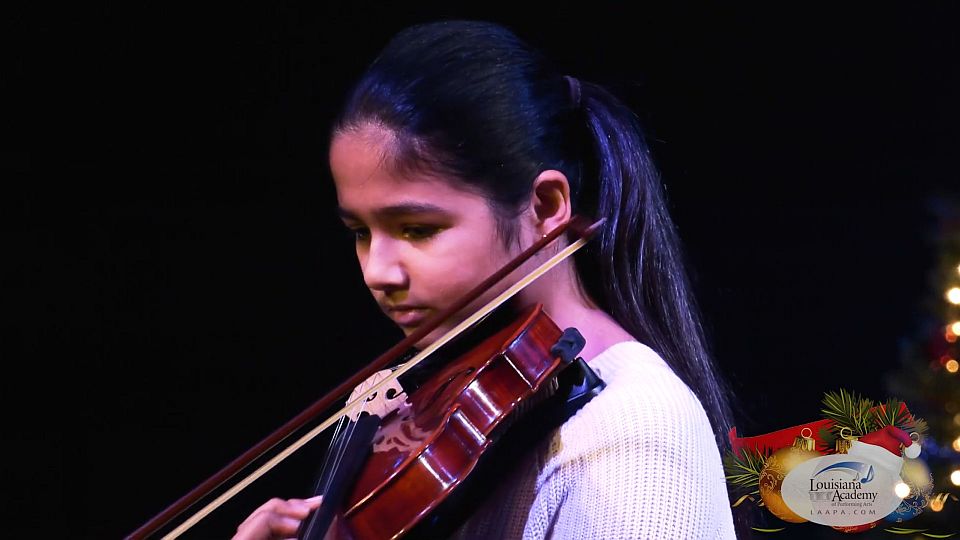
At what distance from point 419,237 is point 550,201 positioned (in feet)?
0.46

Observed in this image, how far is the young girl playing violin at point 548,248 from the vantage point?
0.87 m

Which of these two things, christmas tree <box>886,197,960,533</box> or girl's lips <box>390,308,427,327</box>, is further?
christmas tree <box>886,197,960,533</box>

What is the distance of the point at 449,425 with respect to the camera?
82 centimetres

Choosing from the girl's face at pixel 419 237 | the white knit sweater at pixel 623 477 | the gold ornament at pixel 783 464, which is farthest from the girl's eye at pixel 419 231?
the gold ornament at pixel 783 464

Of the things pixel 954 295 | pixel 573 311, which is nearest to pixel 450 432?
pixel 573 311

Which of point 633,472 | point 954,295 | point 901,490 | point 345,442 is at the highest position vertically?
point 345,442

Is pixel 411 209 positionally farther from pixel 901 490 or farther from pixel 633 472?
pixel 901 490

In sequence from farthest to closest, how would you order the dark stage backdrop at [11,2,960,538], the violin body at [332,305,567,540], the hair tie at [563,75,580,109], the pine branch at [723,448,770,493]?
the dark stage backdrop at [11,2,960,538] < the pine branch at [723,448,770,493] < the hair tie at [563,75,580,109] < the violin body at [332,305,567,540]

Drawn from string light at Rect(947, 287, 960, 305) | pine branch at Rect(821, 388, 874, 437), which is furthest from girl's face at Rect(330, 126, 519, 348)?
string light at Rect(947, 287, 960, 305)

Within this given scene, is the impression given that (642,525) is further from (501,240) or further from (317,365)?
(317,365)

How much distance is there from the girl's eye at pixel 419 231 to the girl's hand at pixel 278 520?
0.25 metres

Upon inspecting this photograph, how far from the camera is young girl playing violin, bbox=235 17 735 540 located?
0.87 m

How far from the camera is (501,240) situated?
0.94 m

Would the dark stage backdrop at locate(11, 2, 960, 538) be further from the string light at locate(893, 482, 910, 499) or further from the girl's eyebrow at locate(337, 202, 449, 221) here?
the girl's eyebrow at locate(337, 202, 449, 221)
